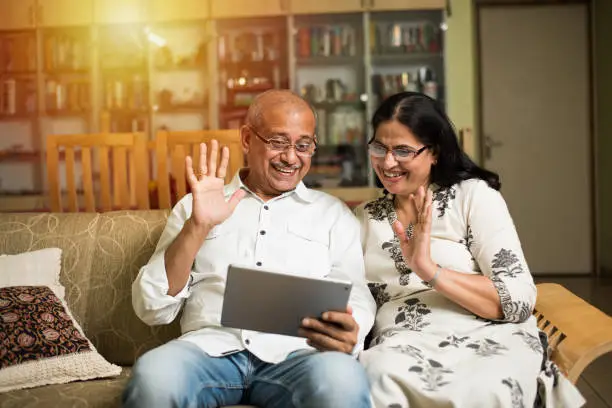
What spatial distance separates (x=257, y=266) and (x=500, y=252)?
0.63 m

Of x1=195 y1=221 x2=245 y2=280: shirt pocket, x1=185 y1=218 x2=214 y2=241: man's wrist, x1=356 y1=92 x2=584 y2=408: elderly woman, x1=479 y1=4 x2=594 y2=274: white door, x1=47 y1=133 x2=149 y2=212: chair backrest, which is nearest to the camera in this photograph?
x1=356 y1=92 x2=584 y2=408: elderly woman

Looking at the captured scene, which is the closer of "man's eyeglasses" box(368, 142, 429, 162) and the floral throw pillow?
the floral throw pillow

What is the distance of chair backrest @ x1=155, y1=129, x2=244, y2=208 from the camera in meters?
2.94

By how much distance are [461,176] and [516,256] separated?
0.90ft

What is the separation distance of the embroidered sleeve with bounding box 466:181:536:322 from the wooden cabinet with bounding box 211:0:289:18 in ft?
12.0

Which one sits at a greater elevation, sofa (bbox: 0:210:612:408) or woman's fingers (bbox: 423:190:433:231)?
woman's fingers (bbox: 423:190:433:231)

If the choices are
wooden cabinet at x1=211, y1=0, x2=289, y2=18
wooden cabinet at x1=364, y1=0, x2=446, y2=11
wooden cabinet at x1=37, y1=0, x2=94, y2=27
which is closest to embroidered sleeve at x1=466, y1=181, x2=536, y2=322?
wooden cabinet at x1=364, y1=0, x2=446, y2=11

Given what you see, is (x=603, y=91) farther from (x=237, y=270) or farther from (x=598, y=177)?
(x=237, y=270)

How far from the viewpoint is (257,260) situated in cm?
179

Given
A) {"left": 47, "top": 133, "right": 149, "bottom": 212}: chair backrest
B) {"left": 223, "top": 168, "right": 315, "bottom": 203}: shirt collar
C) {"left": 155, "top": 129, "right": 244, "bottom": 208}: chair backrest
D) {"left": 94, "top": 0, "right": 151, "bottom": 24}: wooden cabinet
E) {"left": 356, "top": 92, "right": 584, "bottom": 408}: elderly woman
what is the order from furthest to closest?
1. {"left": 94, "top": 0, "right": 151, "bottom": 24}: wooden cabinet
2. {"left": 47, "top": 133, "right": 149, "bottom": 212}: chair backrest
3. {"left": 155, "top": 129, "right": 244, "bottom": 208}: chair backrest
4. {"left": 223, "top": 168, "right": 315, "bottom": 203}: shirt collar
5. {"left": 356, "top": 92, "right": 584, "bottom": 408}: elderly woman

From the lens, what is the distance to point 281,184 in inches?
73.0

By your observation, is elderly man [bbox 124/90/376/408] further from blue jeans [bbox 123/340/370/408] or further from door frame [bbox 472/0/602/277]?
door frame [bbox 472/0/602/277]

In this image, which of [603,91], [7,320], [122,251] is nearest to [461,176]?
[122,251]

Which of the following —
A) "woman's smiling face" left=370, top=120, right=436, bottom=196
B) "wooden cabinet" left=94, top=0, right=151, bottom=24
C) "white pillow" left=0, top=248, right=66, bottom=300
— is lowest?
"white pillow" left=0, top=248, right=66, bottom=300
